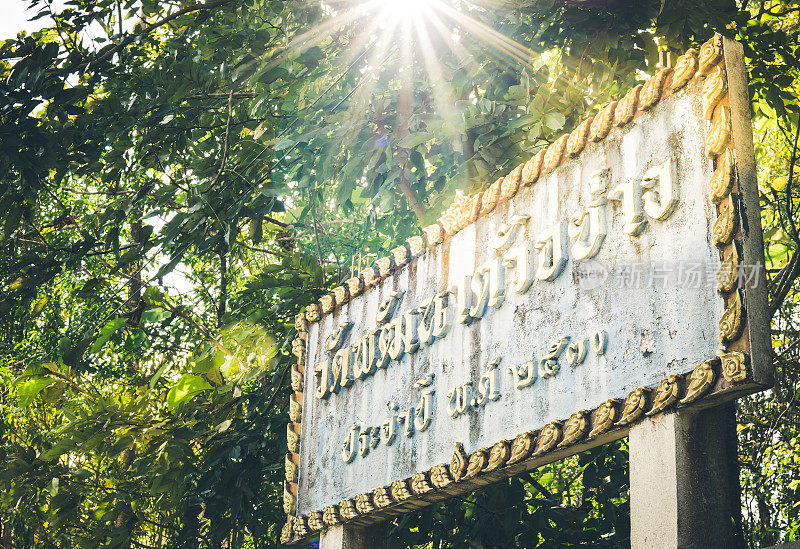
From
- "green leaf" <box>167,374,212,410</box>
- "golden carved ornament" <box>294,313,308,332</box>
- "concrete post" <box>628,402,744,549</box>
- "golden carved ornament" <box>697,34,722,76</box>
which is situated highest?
"golden carved ornament" <box>294,313,308,332</box>

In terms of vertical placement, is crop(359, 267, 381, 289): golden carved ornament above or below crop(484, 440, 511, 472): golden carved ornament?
above

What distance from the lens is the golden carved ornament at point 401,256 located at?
4066mm

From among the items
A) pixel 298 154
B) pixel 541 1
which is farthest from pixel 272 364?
pixel 541 1

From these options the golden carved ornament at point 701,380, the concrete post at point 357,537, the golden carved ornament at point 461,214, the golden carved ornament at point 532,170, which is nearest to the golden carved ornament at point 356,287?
the golden carved ornament at point 461,214

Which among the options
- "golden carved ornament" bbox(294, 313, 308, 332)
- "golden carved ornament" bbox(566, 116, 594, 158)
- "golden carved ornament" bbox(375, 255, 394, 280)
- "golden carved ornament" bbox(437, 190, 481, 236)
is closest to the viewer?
"golden carved ornament" bbox(566, 116, 594, 158)

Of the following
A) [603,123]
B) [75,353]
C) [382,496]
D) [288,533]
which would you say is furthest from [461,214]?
[75,353]

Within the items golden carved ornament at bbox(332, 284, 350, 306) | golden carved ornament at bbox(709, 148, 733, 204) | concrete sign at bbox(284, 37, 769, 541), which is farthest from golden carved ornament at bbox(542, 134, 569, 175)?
golden carved ornament at bbox(332, 284, 350, 306)

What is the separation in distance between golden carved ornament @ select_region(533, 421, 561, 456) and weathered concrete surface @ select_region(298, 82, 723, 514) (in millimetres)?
46

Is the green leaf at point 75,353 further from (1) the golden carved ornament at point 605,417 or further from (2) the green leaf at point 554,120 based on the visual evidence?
(1) the golden carved ornament at point 605,417

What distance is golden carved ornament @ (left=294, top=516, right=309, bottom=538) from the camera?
166 inches

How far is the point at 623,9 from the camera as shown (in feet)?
18.4

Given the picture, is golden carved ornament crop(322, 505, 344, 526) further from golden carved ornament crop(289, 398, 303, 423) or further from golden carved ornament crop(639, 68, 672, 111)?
golden carved ornament crop(639, 68, 672, 111)

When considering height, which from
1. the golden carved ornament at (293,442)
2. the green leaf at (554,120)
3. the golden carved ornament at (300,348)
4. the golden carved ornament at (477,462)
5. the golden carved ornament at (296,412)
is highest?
the green leaf at (554,120)

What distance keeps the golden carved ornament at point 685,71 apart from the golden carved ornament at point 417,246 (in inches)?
60.1
